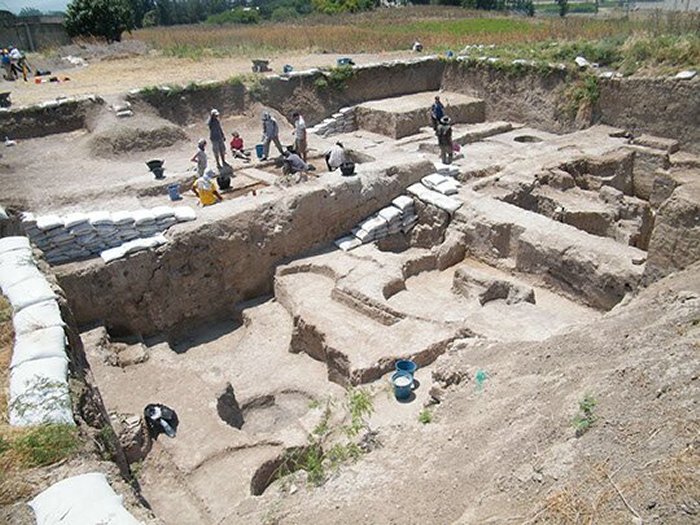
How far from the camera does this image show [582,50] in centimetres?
1712

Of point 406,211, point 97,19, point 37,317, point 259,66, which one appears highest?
point 97,19

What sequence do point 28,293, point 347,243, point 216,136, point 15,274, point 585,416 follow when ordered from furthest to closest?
point 216,136 < point 347,243 < point 15,274 < point 28,293 < point 585,416

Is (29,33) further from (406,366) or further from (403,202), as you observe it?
(406,366)

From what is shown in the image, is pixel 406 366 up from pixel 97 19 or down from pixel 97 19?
down

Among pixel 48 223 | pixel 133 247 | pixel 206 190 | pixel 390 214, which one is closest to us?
pixel 48 223

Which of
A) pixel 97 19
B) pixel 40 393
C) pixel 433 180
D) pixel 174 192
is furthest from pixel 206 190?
pixel 97 19

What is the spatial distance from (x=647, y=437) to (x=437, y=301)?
5627mm

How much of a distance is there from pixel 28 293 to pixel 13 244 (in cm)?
156

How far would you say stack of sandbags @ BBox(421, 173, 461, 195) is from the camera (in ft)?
37.4

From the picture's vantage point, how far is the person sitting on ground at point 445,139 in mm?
12734

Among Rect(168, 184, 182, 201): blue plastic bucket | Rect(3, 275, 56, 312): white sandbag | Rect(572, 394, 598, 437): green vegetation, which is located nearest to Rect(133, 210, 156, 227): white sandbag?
Rect(168, 184, 182, 201): blue plastic bucket

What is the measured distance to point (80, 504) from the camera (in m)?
3.51

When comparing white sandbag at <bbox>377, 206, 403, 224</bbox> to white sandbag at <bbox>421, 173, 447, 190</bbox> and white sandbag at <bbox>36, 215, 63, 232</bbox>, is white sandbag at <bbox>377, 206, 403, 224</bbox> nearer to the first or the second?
white sandbag at <bbox>421, 173, 447, 190</bbox>

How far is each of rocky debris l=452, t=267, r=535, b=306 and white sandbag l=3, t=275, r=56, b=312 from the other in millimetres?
6088
